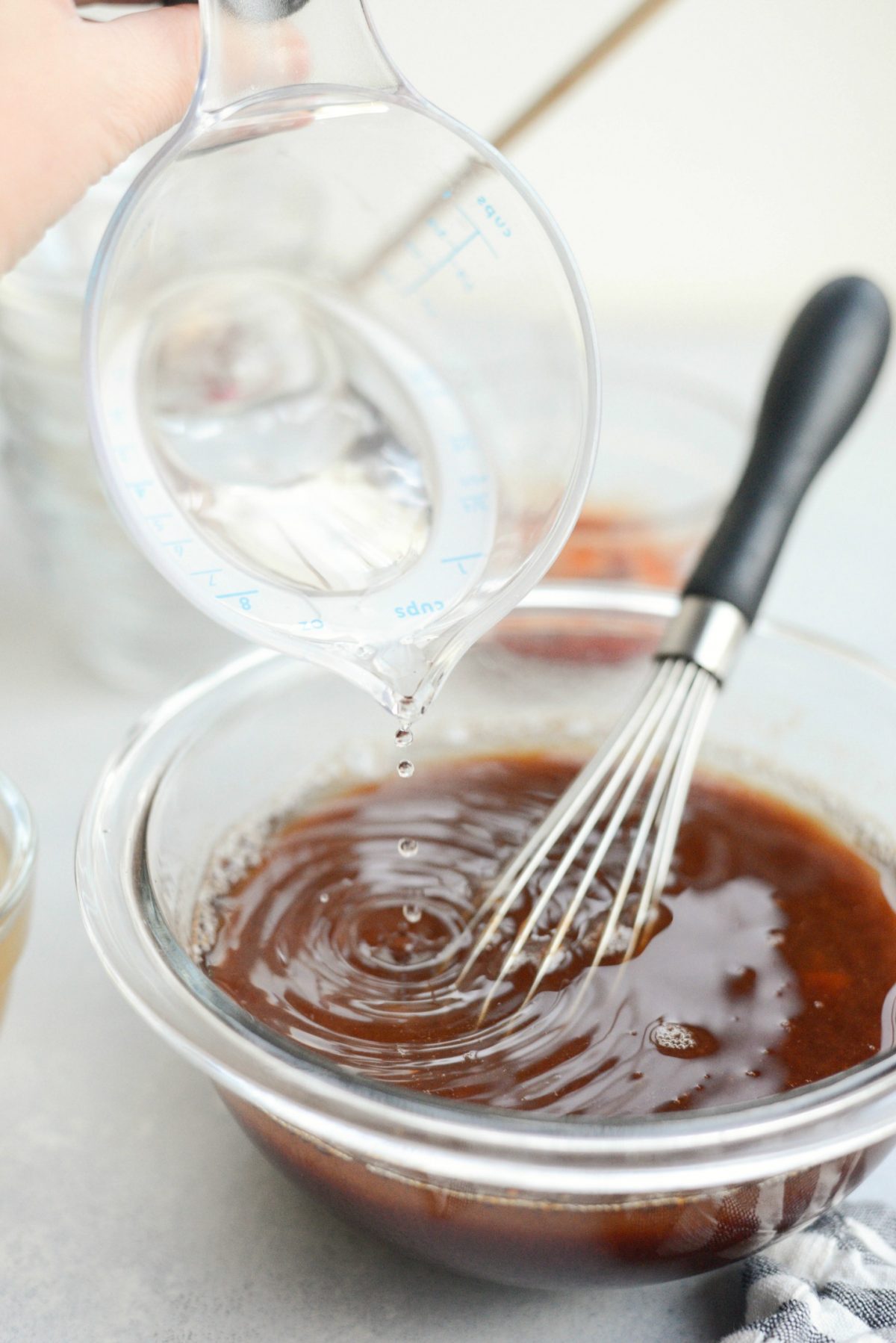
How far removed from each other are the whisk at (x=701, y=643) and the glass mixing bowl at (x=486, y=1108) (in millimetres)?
70

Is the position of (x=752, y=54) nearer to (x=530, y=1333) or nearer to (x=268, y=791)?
(x=268, y=791)

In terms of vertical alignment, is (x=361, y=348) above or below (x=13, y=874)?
above

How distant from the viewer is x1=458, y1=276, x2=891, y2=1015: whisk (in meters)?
0.64

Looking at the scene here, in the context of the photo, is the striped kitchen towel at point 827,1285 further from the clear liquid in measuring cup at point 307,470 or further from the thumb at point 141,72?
the thumb at point 141,72

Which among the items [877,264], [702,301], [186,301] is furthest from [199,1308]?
[877,264]

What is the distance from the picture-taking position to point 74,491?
0.87 m

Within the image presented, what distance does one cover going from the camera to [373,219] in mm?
634

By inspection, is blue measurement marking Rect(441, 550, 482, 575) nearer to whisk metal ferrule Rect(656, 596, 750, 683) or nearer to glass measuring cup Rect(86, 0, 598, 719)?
glass measuring cup Rect(86, 0, 598, 719)

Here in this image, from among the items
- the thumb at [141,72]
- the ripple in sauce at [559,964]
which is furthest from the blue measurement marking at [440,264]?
the ripple in sauce at [559,964]

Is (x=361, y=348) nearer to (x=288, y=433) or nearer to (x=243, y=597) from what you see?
(x=288, y=433)

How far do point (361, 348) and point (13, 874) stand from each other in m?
0.34

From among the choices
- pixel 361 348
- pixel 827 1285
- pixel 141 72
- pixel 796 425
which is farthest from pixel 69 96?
pixel 827 1285

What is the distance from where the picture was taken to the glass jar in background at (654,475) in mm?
925

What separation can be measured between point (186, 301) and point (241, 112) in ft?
0.58
